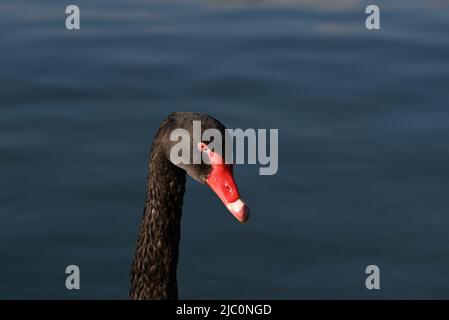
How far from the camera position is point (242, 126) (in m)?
8.51

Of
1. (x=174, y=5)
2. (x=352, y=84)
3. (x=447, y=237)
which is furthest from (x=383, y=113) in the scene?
(x=174, y=5)

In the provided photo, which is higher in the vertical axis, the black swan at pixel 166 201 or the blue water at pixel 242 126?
the blue water at pixel 242 126

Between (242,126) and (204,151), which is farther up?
(242,126)

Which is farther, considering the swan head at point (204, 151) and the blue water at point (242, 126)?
the blue water at point (242, 126)

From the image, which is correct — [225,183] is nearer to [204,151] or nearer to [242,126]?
[204,151]

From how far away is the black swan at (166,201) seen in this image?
506 cm

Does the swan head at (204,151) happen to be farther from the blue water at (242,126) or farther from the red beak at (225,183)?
the blue water at (242,126)

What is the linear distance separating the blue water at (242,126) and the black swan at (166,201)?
5.16 ft

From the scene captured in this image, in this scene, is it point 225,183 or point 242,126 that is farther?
point 242,126

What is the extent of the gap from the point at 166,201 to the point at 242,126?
3.28m

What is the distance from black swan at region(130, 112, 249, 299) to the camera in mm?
5062

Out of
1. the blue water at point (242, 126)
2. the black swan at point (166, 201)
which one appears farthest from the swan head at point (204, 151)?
the blue water at point (242, 126)

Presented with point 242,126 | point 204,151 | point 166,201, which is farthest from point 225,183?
point 242,126

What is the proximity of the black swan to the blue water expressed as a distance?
1.57 metres
